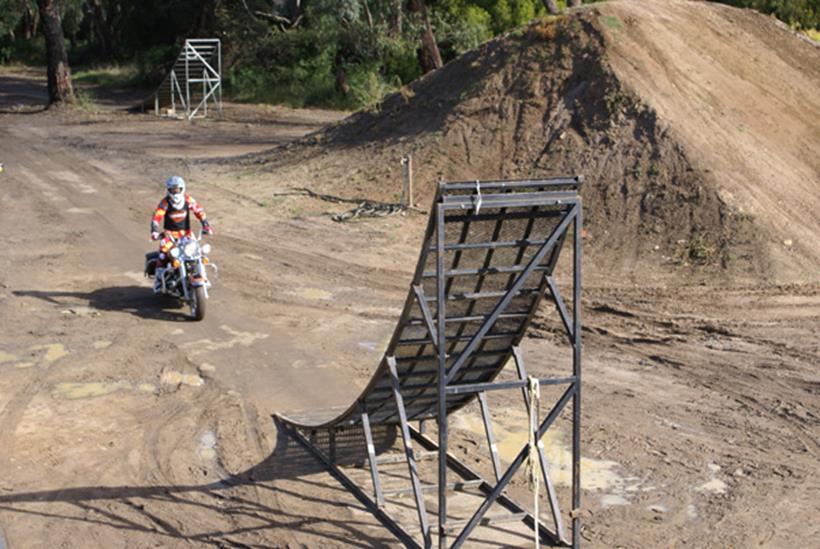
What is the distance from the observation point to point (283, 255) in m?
18.2

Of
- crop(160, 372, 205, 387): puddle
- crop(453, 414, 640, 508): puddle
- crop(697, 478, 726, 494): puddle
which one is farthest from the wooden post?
crop(697, 478, 726, 494): puddle

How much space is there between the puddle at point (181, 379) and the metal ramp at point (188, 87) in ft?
88.7

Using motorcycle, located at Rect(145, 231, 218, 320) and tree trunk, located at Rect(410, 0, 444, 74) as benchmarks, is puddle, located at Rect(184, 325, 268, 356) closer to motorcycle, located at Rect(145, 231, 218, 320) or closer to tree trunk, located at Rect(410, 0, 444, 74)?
motorcycle, located at Rect(145, 231, 218, 320)

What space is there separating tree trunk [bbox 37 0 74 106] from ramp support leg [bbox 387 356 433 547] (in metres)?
34.1

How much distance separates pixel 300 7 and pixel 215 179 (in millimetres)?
23471

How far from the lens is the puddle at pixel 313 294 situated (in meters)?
15.7

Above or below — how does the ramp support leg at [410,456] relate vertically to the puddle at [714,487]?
above

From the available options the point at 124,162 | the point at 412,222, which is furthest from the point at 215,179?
the point at 412,222

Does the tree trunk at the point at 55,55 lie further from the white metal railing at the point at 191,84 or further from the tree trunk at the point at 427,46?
the tree trunk at the point at 427,46

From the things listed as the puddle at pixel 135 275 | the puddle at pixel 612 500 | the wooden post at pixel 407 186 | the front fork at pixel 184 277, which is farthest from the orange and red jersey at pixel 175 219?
the wooden post at pixel 407 186

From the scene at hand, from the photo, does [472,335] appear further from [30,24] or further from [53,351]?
[30,24]

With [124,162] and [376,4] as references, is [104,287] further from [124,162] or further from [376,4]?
[376,4]

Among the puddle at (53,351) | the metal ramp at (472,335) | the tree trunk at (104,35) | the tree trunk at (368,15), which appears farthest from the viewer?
the tree trunk at (104,35)

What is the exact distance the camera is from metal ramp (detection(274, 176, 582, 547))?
749 centimetres
